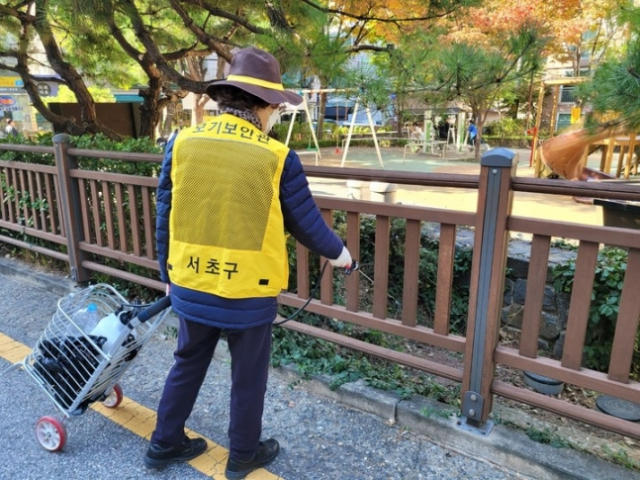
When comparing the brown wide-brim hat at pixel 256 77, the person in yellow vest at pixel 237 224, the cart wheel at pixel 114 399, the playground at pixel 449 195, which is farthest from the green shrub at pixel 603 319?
the cart wheel at pixel 114 399

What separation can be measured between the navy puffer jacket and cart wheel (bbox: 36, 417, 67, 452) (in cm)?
95

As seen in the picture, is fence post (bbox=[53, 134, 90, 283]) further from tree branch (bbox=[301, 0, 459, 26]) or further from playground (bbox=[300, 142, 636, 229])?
tree branch (bbox=[301, 0, 459, 26])

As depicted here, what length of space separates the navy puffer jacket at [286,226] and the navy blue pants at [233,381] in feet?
0.25

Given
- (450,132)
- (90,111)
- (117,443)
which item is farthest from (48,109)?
(450,132)

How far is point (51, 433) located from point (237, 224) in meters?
1.50

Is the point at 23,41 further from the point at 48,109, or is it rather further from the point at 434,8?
the point at 434,8

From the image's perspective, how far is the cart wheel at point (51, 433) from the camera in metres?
2.46

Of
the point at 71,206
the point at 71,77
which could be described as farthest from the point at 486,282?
the point at 71,77

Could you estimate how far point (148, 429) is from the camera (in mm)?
2699

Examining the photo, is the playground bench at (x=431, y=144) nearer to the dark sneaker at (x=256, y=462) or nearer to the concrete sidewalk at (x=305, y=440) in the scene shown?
the concrete sidewalk at (x=305, y=440)

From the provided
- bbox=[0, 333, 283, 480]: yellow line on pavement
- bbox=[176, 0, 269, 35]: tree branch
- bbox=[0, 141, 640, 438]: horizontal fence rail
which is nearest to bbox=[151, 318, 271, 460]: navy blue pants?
bbox=[0, 333, 283, 480]: yellow line on pavement

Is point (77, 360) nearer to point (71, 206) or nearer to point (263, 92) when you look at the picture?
point (263, 92)

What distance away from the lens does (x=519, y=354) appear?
2.43m

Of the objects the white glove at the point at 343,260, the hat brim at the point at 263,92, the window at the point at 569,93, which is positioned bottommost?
the white glove at the point at 343,260
